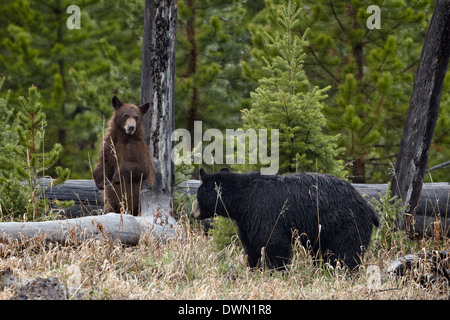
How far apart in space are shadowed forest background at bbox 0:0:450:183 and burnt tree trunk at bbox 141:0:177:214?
2130 mm

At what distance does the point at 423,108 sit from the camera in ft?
21.6

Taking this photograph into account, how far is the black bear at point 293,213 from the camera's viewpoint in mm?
5090

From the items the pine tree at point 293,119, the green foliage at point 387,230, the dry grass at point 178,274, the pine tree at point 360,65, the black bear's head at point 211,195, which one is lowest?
the dry grass at point 178,274

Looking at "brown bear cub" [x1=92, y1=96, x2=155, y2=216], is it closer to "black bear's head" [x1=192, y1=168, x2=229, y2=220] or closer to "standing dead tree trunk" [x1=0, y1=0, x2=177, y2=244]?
"standing dead tree trunk" [x1=0, y1=0, x2=177, y2=244]

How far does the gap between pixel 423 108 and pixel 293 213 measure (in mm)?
2515

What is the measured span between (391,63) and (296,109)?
4.54m

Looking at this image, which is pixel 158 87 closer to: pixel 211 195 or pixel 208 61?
pixel 211 195

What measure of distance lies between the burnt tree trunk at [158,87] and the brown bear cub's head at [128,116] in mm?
277

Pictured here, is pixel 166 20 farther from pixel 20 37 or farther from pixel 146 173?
pixel 20 37

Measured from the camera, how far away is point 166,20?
20.8 feet

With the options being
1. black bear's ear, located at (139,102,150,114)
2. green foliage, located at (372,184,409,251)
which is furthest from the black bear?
black bear's ear, located at (139,102,150,114)

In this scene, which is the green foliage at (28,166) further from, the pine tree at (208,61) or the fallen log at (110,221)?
the pine tree at (208,61)

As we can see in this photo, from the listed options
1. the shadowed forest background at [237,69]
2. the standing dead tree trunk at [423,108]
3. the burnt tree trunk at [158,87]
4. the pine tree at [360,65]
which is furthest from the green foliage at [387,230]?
the pine tree at [360,65]
